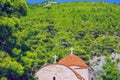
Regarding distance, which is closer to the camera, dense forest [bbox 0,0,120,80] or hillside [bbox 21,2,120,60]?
dense forest [bbox 0,0,120,80]

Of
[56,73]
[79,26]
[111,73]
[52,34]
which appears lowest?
[56,73]

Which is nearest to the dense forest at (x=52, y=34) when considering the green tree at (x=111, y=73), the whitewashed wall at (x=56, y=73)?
the green tree at (x=111, y=73)

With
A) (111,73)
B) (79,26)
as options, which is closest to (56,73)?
(111,73)

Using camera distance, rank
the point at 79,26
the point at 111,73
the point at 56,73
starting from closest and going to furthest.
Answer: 1. the point at 56,73
2. the point at 111,73
3. the point at 79,26

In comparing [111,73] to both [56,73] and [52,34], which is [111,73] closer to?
[56,73]

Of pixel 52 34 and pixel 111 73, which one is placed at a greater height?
pixel 52 34

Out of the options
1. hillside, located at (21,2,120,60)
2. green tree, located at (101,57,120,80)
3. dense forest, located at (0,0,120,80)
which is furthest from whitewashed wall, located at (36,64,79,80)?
hillside, located at (21,2,120,60)

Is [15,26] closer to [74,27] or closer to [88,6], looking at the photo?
[74,27]

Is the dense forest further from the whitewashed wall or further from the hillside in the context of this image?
the whitewashed wall

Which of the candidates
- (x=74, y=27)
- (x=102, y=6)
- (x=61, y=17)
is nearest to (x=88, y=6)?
(x=102, y=6)
